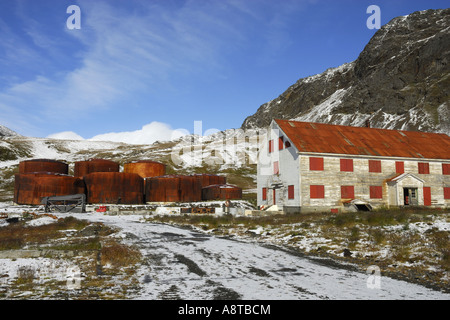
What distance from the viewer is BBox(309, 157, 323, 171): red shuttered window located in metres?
29.9

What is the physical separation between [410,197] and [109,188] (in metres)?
39.5

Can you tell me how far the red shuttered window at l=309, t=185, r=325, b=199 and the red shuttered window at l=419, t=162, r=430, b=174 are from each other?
448 inches

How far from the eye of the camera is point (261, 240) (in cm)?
1781

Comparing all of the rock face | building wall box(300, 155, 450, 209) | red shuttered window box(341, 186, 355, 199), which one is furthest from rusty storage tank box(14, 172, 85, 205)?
the rock face

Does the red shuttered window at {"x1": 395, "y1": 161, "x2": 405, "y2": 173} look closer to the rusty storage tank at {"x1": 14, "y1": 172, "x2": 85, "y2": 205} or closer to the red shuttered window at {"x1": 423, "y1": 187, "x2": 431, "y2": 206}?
the red shuttered window at {"x1": 423, "y1": 187, "x2": 431, "y2": 206}

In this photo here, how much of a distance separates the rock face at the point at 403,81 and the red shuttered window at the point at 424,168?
5462 centimetres

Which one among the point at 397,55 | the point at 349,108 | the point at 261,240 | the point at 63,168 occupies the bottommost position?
the point at 261,240

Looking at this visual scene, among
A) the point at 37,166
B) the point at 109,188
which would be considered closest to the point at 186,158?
the point at 37,166

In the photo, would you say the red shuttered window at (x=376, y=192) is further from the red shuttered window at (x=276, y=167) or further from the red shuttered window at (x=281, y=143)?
the red shuttered window at (x=281, y=143)

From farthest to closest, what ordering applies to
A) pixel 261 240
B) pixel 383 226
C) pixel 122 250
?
pixel 261 240, pixel 383 226, pixel 122 250

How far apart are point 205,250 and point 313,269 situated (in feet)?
17.1
